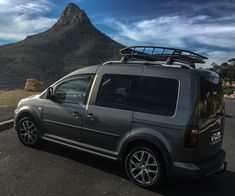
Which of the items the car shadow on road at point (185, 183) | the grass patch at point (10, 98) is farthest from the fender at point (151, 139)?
the grass patch at point (10, 98)

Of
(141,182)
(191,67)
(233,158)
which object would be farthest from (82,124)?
(233,158)

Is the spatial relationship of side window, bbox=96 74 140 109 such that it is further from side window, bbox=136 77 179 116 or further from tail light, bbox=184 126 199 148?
tail light, bbox=184 126 199 148

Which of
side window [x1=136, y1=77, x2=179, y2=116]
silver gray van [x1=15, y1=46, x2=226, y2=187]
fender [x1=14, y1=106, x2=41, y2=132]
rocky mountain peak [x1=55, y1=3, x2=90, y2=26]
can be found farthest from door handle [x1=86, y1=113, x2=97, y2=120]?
rocky mountain peak [x1=55, y1=3, x2=90, y2=26]

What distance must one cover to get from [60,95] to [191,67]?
8.76 feet

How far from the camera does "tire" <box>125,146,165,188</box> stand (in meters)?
5.58

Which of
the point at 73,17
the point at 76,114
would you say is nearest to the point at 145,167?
the point at 76,114

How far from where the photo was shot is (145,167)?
5.73 m

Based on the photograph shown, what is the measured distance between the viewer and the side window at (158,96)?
5527mm

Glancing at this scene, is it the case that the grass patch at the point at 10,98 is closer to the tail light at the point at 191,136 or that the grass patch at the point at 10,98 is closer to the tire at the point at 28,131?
the tire at the point at 28,131

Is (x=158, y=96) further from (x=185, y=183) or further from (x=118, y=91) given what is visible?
(x=185, y=183)

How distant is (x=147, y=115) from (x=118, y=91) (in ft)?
2.50

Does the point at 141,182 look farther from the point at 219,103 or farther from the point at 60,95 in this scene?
the point at 60,95

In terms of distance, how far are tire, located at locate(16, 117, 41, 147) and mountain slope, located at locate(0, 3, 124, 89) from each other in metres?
71.9

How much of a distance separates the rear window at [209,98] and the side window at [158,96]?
38 centimetres
